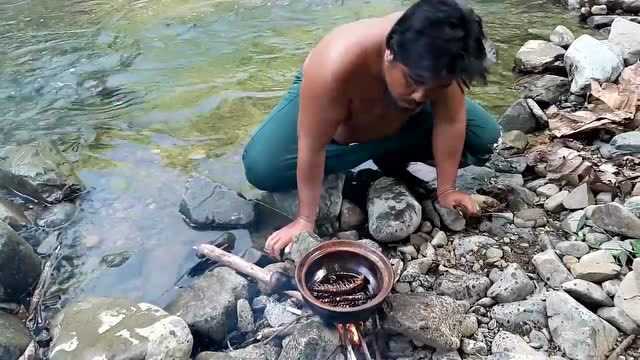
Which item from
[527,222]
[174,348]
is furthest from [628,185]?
[174,348]

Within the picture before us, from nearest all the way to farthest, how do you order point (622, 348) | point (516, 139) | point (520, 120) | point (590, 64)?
point (622, 348) < point (516, 139) < point (520, 120) < point (590, 64)

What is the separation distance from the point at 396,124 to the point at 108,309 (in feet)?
5.09

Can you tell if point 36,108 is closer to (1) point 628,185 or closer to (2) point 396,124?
(2) point 396,124

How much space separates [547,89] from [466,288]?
2.25 meters

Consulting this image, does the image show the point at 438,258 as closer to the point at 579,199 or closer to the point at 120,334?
the point at 579,199

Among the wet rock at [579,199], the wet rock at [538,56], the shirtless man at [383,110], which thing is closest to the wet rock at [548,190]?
the wet rock at [579,199]

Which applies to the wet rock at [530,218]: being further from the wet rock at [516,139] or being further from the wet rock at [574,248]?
the wet rock at [516,139]

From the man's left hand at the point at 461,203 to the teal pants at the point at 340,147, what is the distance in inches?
13.2

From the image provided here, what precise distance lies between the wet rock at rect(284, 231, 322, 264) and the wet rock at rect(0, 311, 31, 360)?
1133 mm

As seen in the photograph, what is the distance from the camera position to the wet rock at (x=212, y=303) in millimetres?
2668

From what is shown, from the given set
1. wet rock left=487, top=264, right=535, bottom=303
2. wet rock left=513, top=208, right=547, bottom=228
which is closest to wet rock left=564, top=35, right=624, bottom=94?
wet rock left=513, top=208, right=547, bottom=228

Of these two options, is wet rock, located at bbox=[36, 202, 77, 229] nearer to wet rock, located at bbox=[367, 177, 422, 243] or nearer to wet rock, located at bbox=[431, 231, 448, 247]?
wet rock, located at bbox=[367, 177, 422, 243]

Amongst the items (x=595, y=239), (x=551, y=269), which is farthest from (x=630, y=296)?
(x=595, y=239)

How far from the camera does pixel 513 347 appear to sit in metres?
2.40
